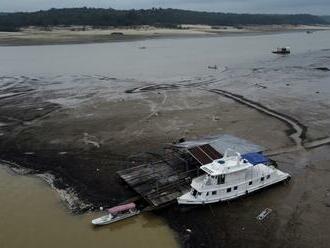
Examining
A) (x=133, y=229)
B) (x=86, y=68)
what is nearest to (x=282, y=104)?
(x=133, y=229)

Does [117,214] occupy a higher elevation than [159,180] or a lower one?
lower

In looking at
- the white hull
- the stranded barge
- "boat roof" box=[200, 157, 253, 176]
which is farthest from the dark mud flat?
"boat roof" box=[200, 157, 253, 176]

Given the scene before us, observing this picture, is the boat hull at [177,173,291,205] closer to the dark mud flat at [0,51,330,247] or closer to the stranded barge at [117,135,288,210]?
the dark mud flat at [0,51,330,247]

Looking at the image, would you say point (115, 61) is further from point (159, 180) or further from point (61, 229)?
point (61, 229)

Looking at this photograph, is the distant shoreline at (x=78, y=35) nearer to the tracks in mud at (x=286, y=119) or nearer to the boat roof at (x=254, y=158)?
the tracks in mud at (x=286, y=119)

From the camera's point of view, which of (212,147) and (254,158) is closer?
(254,158)

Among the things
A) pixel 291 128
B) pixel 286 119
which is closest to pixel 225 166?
pixel 291 128
